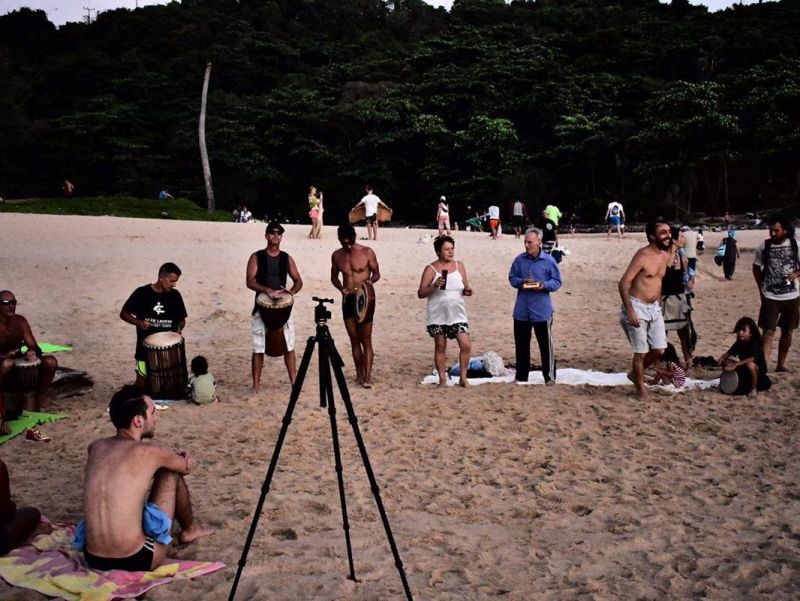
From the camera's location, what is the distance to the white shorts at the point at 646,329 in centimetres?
735

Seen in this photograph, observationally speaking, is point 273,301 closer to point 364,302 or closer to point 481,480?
point 364,302

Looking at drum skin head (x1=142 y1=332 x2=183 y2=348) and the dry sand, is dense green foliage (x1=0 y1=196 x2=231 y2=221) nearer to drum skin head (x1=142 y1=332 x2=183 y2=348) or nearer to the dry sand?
the dry sand

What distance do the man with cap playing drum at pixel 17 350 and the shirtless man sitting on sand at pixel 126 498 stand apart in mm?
3554

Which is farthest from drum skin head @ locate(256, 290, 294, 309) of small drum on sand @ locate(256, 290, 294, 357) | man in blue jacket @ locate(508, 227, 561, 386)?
man in blue jacket @ locate(508, 227, 561, 386)

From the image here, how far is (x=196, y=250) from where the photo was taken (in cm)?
1888

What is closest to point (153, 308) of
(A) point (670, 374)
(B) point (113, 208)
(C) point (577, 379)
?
(C) point (577, 379)

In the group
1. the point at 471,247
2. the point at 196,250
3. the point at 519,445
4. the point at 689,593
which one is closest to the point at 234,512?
the point at 519,445

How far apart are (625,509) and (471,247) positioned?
1688 cm

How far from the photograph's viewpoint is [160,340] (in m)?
7.46

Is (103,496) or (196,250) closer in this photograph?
(103,496)

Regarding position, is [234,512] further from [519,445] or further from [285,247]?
[285,247]

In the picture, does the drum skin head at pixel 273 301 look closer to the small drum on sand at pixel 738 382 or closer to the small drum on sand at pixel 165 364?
the small drum on sand at pixel 165 364

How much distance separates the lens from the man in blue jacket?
26.5ft

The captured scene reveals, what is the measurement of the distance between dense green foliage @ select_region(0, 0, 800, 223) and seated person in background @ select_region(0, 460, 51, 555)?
35036 millimetres
